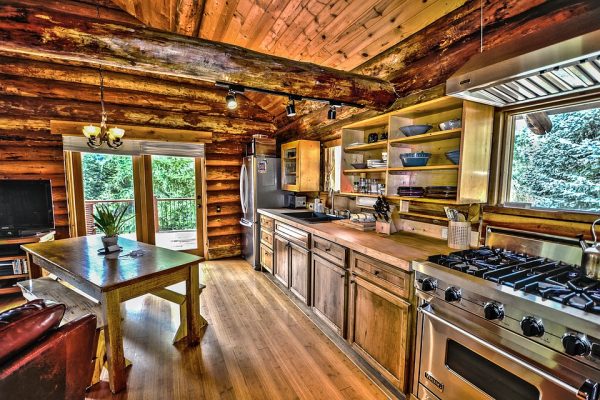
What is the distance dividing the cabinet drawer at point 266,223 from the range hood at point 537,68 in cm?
288

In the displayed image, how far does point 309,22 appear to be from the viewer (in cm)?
244

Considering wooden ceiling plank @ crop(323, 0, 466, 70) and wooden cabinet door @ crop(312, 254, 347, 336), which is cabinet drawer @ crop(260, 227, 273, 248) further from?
wooden ceiling plank @ crop(323, 0, 466, 70)

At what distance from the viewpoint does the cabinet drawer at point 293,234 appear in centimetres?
298

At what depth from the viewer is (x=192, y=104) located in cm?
442

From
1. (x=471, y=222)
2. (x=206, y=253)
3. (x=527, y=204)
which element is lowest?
(x=206, y=253)

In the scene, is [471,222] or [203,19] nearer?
[471,222]

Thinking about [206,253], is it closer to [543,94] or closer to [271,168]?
[271,168]

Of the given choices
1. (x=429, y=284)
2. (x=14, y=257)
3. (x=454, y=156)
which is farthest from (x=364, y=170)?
(x=14, y=257)

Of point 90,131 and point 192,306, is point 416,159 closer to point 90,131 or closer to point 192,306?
point 192,306

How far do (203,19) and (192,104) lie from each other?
1581 mm

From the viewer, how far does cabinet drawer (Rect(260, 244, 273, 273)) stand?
400 cm

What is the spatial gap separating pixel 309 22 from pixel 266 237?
281 centimetres

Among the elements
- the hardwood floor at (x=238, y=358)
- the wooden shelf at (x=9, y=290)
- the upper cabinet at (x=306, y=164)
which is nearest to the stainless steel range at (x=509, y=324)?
the hardwood floor at (x=238, y=358)

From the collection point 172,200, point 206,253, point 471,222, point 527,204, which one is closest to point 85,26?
point 471,222
